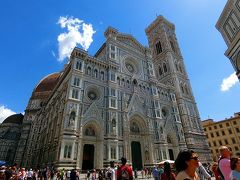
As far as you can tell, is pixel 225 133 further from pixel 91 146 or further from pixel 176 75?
pixel 91 146

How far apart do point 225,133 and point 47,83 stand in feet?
→ 170

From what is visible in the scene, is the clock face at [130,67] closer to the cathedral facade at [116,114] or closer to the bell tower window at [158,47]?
the cathedral facade at [116,114]

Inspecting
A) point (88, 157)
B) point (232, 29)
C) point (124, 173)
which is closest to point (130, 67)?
point (232, 29)

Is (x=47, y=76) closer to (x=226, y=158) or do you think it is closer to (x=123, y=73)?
(x=123, y=73)

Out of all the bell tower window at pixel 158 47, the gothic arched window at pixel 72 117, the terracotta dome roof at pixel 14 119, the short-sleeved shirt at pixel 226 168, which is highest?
the bell tower window at pixel 158 47

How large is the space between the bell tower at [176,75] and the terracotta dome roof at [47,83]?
99.2 feet

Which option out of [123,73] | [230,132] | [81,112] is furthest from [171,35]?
A: [81,112]

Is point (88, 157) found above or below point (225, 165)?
above

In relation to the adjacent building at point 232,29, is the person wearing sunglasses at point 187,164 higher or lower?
lower

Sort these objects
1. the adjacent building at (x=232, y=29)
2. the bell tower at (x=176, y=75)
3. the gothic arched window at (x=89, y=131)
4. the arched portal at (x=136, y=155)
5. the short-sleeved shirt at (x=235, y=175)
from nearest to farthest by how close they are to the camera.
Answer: the short-sleeved shirt at (x=235, y=175)
the adjacent building at (x=232, y=29)
the gothic arched window at (x=89, y=131)
the arched portal at (x=136, y=155)
the bell tower at (x=176, y=75)

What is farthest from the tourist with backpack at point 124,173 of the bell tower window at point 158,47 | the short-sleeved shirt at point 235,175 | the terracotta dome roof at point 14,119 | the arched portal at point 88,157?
the terracotta dome roof at point 14,119

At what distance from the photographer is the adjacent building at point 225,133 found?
4228 centimetres

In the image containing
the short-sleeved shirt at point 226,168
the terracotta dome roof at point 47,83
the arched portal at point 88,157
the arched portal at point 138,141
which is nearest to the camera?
the short-sleeved shirt at point 226,168

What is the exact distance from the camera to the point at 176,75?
124ft
